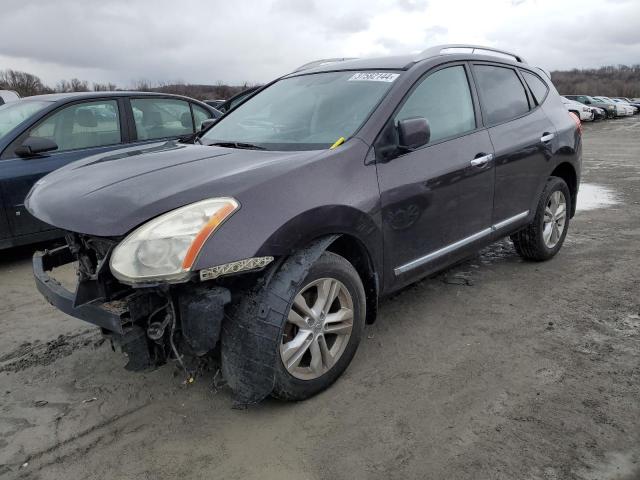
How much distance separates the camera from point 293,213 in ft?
7.82

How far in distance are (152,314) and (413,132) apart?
1.63 meters

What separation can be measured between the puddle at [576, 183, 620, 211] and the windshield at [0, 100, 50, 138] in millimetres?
6594

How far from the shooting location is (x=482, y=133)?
141 inches

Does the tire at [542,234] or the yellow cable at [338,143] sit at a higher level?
the yellow cable at [338,143]

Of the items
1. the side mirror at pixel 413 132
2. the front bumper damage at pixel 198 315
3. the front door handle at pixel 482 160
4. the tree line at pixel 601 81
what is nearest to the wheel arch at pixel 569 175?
the front door handle at pixel 482 160

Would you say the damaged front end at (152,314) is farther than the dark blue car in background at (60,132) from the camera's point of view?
No

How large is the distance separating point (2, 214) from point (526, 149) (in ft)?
14.8

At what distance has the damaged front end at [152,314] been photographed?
2.17 m

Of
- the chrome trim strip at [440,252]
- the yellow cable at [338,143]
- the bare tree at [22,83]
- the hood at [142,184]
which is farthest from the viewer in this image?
the bare tree at [22,83]

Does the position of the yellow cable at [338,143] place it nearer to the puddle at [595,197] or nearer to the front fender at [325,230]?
the front fender at [325,230]

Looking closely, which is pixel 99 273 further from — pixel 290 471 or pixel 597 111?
pixel 597 111

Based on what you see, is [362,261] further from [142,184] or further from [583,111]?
[583,111]

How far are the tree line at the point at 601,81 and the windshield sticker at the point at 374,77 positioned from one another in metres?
58.5

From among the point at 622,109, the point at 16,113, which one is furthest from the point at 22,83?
the point at 622,109
